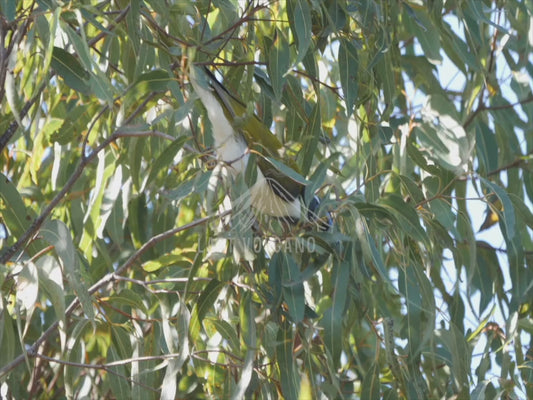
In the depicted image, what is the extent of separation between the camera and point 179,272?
72.6 inches

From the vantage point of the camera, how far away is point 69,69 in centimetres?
144

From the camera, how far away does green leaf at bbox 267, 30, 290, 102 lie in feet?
4.97

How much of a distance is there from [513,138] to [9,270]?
1298 millimetres

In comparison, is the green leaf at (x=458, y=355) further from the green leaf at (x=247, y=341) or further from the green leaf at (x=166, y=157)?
the green leaf at (x=166, y=157)

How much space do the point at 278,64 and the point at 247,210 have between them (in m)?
0.27

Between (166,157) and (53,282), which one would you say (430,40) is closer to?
(166,157)

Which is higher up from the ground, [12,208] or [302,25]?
[302,25]

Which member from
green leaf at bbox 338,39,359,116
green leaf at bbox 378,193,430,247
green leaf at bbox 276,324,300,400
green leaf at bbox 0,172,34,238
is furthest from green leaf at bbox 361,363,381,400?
green leaf at bbox 0,172,34,238

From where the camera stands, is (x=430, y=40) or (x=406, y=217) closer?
(x=406, y=217)

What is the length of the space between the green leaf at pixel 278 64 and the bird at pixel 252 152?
2.6 inches

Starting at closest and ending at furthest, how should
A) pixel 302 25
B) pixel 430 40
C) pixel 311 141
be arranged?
pixel 302 25 → pixel 311 141 → pixel 430 40

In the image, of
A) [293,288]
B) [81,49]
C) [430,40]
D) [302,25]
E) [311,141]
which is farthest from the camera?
[430,40]

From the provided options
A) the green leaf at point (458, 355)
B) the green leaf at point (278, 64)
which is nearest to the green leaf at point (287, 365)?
the green leaf at point (458, 355)

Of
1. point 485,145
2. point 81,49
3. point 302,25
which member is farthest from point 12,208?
point 485,145
